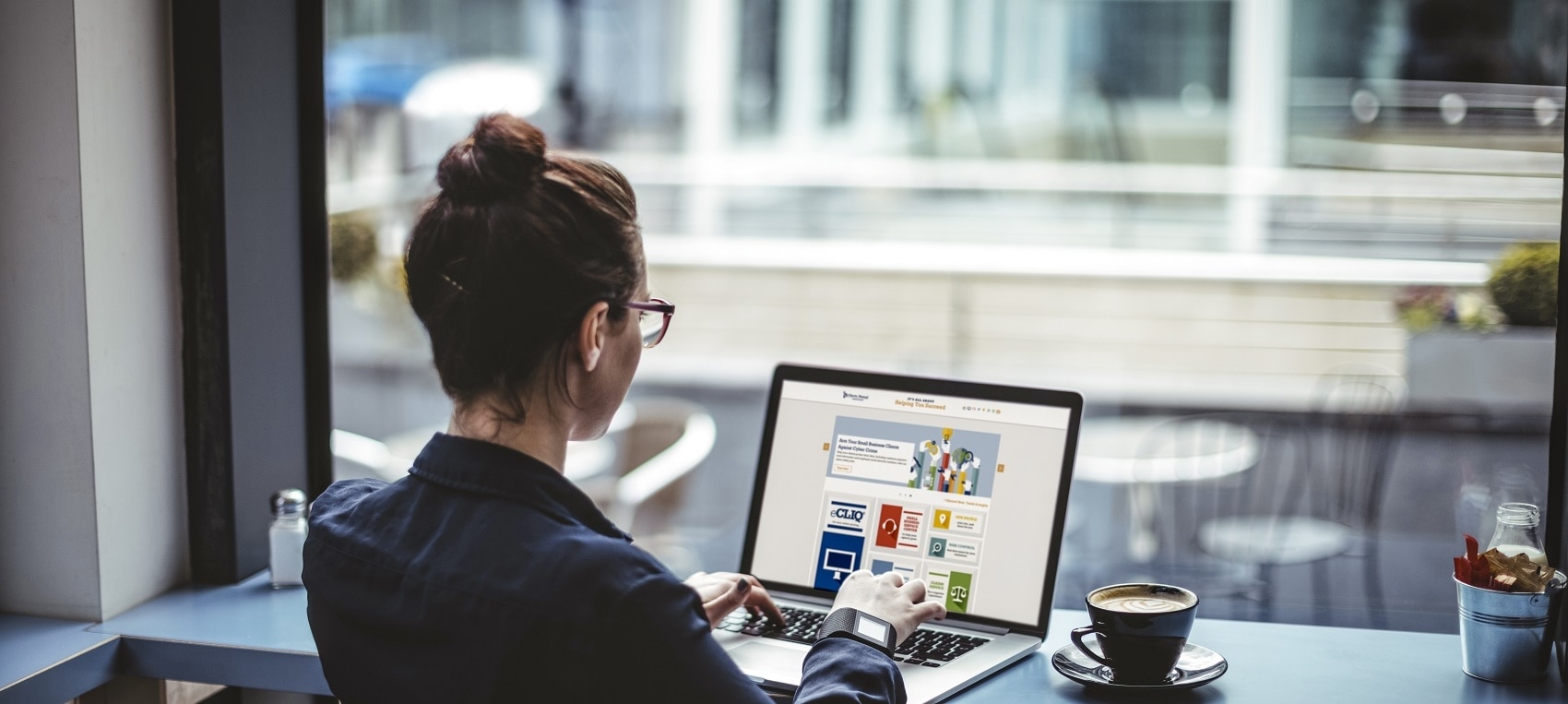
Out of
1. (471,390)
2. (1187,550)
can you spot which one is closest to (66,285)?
(471,390)

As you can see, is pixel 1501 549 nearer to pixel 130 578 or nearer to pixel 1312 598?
pixel 130 578

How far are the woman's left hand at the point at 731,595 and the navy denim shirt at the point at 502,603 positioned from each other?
0.77 feet

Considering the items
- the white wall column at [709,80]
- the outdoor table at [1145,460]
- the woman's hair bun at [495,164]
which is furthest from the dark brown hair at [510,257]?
the white wall column at [709,80]

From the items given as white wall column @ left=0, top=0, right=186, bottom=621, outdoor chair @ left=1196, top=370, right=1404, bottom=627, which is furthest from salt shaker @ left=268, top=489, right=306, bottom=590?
outdoor chair @ left=1196, top=370, right=1404, bottom=627

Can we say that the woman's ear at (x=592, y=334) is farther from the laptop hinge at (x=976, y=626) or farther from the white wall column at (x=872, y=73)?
the white wall column at (x=872, y=73)

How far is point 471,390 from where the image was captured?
3.34ft

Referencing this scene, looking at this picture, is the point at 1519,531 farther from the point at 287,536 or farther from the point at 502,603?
the point at 287,536

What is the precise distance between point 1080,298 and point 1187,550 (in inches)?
80.5

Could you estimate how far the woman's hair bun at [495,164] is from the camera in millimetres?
979

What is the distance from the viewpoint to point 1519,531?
1.30 meters

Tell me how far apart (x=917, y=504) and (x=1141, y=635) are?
31 centimetres

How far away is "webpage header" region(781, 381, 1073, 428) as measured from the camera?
1.40 m

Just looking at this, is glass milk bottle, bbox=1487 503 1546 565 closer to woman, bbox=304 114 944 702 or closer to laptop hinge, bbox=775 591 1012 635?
laptop hinge, bbox=775 591 1012 635

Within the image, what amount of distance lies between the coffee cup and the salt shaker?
99cm
